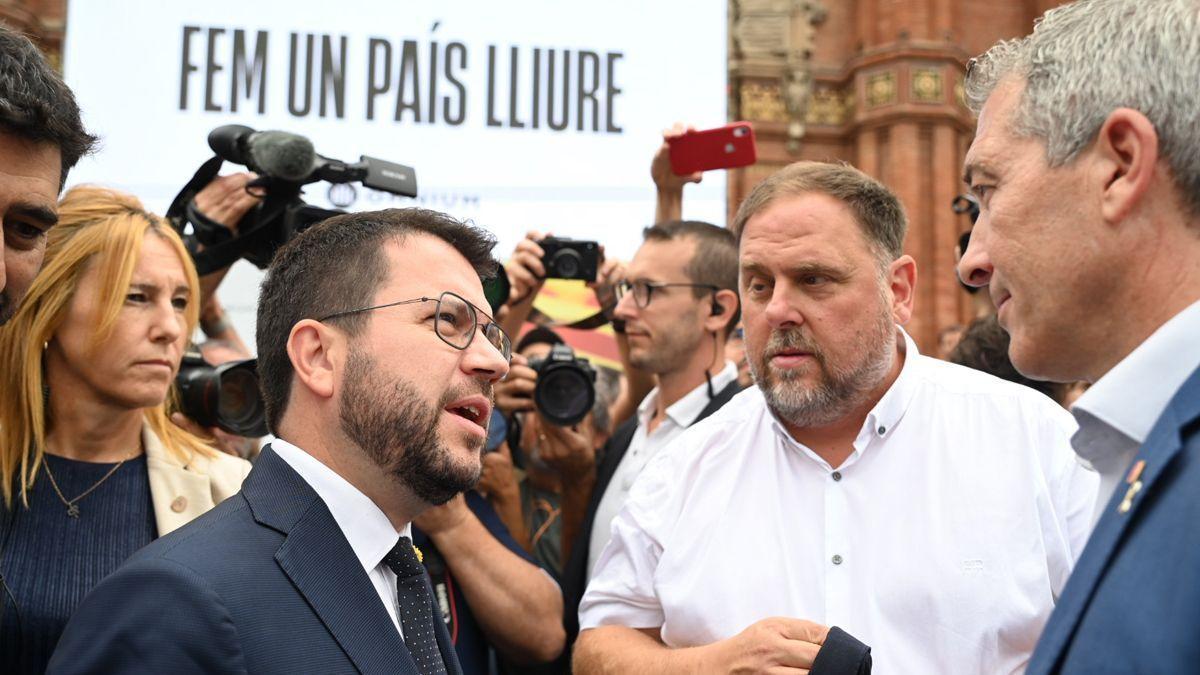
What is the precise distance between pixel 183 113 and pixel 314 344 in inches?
102

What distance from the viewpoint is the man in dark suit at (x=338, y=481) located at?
1338mm

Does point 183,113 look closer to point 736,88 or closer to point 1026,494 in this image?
point 1026,494

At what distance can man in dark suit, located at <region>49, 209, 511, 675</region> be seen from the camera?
4.39 feet

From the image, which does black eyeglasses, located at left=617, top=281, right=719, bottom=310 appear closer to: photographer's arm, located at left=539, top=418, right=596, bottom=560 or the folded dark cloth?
photographer's arm, located at left=539, top=418, right=596, bottom=560

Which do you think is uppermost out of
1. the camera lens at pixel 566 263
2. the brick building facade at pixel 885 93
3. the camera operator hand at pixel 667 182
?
the brick building facade at pixel 885 93

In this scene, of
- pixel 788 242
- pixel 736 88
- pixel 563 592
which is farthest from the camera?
pixel 736 88

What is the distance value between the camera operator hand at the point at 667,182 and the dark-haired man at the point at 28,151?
1.98 metres

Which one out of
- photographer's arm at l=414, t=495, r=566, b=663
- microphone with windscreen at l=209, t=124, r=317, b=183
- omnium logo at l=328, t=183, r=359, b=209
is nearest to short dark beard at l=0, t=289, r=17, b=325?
microphone with windscreen at l=209, t=124, r=317, b=183

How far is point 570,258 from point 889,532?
155 cm

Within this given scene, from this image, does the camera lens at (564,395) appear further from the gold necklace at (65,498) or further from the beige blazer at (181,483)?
the gold necklace at (65,498)

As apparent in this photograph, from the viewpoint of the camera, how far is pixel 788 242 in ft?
7.13

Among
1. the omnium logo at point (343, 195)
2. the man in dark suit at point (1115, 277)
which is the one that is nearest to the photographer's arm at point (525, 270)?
the omnium logo at point (343, 195)

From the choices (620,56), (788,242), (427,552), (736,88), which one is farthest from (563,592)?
(736,88)

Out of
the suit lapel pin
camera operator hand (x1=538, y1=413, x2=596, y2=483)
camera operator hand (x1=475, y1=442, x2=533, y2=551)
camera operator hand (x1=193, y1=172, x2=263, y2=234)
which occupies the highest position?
camera operator hand (x1=193, y1=172, x2=263, y2=234)
